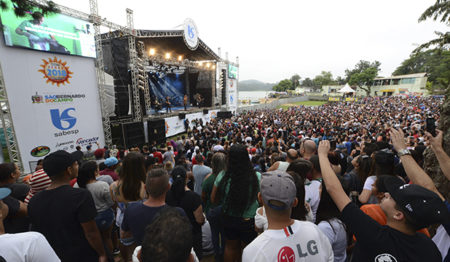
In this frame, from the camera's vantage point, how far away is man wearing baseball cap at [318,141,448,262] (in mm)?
1120

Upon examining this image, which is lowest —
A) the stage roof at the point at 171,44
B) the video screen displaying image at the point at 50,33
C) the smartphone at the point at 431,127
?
the smartphone at the point at 431,127

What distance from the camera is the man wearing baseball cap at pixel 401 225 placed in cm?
112

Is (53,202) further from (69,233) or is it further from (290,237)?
(290,237)

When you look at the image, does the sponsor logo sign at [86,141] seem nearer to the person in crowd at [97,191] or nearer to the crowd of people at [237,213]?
the crowd of people at [237,213]

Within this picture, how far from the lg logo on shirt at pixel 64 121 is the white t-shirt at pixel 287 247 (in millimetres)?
10802

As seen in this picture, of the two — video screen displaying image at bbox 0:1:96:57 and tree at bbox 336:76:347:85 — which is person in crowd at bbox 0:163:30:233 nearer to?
video screen displaying image at bbox 0:1:96:57

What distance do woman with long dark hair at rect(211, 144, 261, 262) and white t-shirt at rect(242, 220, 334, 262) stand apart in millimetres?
1142

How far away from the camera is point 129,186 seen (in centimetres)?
265

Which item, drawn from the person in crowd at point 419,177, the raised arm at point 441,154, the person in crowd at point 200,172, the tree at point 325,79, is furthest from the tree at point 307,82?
the person in crowd at point 419,177

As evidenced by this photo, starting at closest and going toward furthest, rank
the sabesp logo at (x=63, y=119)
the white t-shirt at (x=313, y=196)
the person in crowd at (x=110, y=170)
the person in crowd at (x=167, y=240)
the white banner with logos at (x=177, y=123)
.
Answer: the person in crowd at (x=167, y=240)
the white t-shirt at (x=313, y=196)
the person in crowd at (x=110, y=170)
the sabesp logo at (x=63, y=119)
the white banner with logos at (x=177, y=123)

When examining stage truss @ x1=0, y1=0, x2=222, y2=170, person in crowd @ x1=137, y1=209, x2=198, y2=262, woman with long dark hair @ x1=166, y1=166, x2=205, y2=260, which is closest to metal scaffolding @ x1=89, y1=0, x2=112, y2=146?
stage truss @ x1=0, y1=0, x2=222, y2=170

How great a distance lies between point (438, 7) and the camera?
1252 cm

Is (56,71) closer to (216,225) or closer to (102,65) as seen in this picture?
(102,65)

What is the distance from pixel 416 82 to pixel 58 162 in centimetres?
6903
